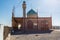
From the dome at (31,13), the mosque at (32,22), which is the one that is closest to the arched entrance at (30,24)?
the mosque at (32,22)

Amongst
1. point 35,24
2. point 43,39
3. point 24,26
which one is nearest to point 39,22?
point 35,24

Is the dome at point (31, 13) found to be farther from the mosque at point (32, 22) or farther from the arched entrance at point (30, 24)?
the arched entrance at point (30, 24)

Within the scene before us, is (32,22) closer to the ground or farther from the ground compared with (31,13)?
closer to the ground

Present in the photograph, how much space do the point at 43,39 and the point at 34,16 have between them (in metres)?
16.0

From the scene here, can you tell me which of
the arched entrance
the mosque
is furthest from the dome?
the arched entrance

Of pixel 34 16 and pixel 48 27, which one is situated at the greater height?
pixel 34 16

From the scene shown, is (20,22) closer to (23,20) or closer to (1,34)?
(23,20)

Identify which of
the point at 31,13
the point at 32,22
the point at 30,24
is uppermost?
the point at 31,13

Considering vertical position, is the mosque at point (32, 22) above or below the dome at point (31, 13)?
below

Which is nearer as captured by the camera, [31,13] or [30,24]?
[30,24]

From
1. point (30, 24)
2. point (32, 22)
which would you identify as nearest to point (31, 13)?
point (32, 22)

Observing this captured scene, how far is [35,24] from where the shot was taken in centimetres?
3272

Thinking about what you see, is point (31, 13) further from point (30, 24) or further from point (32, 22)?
point (30, 24)

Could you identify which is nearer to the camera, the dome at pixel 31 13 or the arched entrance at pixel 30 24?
the arched entrance at pixel 30 24
